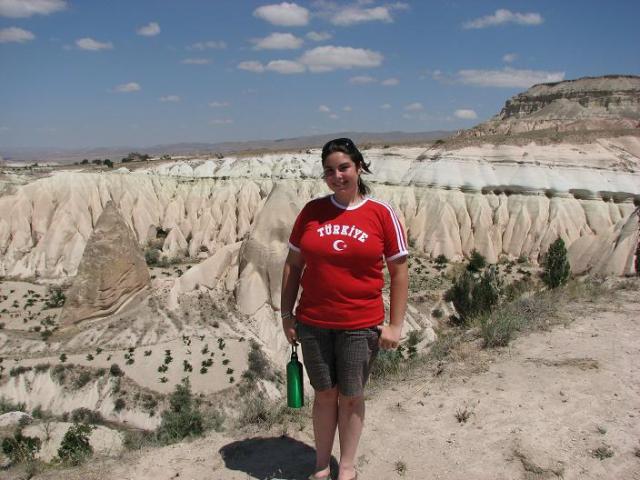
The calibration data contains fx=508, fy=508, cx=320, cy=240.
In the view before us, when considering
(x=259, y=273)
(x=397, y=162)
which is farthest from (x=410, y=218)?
(x=259, y=273)

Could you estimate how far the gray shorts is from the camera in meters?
3.79

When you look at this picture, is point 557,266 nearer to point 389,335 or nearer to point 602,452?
point 602,452

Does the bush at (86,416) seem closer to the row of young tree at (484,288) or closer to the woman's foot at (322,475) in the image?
the woman's foot at (322,475)

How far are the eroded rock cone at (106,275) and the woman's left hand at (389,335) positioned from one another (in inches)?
652

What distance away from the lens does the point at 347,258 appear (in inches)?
142

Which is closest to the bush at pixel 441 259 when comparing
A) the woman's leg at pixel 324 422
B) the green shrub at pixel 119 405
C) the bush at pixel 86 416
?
the green shrub at pixel 119 405

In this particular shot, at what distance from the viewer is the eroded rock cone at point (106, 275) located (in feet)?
59.4

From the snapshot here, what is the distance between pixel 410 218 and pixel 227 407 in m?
29.1

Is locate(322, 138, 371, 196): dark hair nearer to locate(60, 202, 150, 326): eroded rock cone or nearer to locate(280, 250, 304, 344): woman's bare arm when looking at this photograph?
locate(280, 250, 304, 344): woman's bare arm

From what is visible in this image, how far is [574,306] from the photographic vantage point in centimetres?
830

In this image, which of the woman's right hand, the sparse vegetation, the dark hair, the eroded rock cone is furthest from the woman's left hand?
the eroded rock cone

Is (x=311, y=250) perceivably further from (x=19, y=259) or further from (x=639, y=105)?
(x=639, y=105)

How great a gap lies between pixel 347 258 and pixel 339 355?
2.55ft

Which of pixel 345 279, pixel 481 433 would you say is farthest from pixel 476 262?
pixel 345 279
